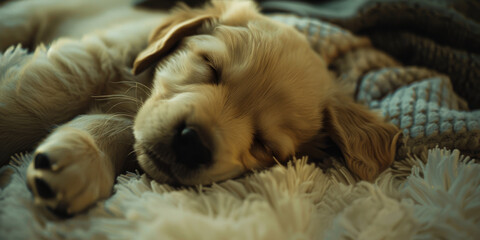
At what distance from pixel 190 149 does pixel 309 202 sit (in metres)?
0.34

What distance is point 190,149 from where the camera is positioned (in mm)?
867

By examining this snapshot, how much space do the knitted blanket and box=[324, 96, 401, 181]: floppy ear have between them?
38 mm

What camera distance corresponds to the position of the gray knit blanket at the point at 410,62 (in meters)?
1.13

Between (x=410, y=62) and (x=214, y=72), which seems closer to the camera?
(x=214, y=72)

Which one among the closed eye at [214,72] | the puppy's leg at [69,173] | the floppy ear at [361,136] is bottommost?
the floppy ear at [361,136]

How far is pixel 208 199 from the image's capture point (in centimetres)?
81

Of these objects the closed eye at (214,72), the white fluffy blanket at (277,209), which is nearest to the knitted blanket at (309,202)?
the white fluffy blanket at (277,209)

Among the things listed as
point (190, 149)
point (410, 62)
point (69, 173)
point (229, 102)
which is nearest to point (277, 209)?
point (190, 149)

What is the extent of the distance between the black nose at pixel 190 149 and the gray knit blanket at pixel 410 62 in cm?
70

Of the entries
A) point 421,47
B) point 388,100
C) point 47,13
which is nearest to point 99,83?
point 47,13

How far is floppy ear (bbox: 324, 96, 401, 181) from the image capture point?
1.10m

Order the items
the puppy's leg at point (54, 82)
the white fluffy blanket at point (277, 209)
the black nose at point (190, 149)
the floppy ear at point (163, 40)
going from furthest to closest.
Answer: the floppy ear at point (163, 40), the puppy's leg at point (54, 82), the black nose at point (190, 149), the white fluffy blanket at point (277, 209)

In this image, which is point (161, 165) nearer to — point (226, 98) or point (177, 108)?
point (177, 108)

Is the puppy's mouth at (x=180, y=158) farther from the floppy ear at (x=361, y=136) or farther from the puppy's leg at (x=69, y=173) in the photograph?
the floppy ear at (x=361, y=136)
